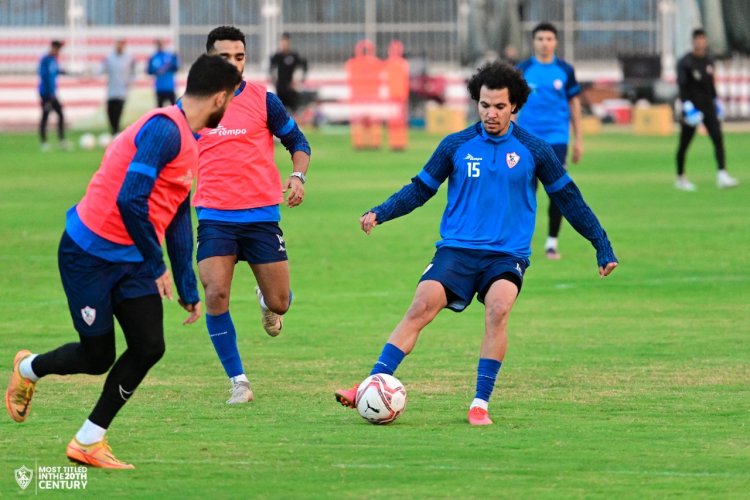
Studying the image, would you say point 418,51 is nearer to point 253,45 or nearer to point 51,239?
point 253,45

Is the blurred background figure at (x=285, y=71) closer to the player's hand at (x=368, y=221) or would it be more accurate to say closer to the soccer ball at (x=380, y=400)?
the player's hand at (x=368, y=221)

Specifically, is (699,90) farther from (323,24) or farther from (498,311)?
(323,24)

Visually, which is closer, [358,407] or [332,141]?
[358,407]

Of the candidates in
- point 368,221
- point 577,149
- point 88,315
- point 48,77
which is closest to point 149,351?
point 88,315

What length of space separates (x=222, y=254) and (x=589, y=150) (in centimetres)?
2804

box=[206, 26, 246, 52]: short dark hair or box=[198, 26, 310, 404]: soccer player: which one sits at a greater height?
box=[206, 26, 246, 52]: short dark hair

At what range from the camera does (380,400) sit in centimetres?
882

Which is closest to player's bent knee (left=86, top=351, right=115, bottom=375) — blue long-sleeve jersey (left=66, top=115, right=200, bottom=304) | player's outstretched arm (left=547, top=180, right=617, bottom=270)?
blue long-sleeve jersey (left=66, top=115, right=200, bottom=304)

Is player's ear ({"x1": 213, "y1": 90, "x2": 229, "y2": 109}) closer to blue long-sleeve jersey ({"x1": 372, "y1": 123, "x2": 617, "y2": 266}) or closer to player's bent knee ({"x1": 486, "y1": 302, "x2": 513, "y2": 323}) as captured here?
blue long-sleeve jersey ({"x1": 372, "y1": 123, "x2": 617, "y2": 266})

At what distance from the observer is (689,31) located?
148ft

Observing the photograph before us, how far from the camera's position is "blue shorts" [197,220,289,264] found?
32.6 ft

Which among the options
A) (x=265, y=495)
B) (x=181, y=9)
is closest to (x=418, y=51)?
(x=181, y=9)

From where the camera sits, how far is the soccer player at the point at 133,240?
24.6ft

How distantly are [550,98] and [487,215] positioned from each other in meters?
7.95
